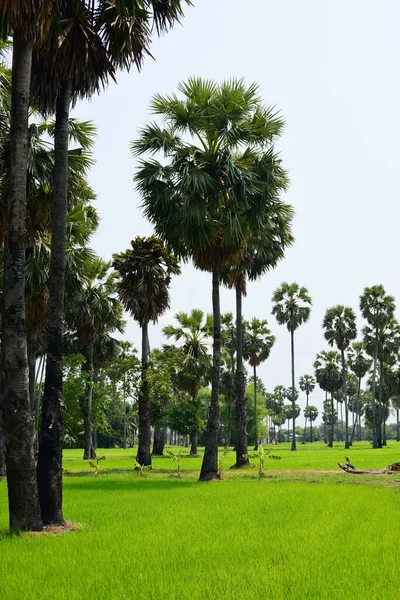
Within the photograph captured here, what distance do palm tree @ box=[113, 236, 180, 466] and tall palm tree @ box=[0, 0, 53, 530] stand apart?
20.1 m

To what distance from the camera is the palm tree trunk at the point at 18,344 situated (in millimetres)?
10438

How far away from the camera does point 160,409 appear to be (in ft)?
136

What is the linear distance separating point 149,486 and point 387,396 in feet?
239

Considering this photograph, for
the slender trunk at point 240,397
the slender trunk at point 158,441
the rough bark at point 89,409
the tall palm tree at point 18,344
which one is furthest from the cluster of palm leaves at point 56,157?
the slender trunk at point 158,441

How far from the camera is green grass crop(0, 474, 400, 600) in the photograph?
665 cm

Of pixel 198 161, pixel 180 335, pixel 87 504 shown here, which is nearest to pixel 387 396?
pixel 180 335

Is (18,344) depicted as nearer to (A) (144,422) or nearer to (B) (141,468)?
(B) (141,468)

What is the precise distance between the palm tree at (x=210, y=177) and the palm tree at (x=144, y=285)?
834cm

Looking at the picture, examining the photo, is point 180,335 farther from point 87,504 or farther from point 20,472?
point 20,472

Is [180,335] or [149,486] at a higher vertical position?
[180,335]

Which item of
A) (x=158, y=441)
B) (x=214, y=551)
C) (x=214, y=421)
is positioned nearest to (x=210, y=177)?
(x=214, y=421)

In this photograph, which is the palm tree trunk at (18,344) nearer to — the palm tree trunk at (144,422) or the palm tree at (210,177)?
the palm tree at (210,177)

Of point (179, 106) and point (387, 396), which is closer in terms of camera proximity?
point (179, 106)

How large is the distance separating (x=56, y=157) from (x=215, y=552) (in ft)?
28.1
